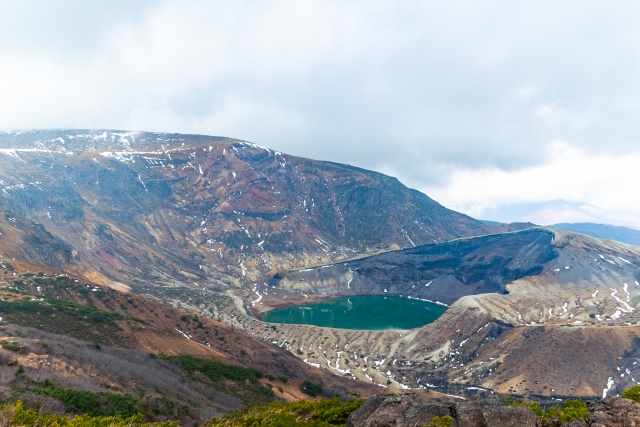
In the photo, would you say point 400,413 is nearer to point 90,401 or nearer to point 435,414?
point 435,414

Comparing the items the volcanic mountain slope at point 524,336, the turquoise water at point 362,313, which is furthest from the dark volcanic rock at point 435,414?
the turquoise water at point 362,313

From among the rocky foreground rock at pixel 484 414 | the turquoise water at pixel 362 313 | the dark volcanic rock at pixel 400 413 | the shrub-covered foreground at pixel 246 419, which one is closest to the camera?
the rocky foreground rock at pixel 484 414

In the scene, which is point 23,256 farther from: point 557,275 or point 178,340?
point 557,275

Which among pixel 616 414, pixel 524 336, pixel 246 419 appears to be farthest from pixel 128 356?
pixel 524 336

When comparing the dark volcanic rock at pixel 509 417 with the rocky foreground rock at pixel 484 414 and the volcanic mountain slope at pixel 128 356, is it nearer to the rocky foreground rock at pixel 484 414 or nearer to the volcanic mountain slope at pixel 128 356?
the rocky foreground rock at pixel 484 414

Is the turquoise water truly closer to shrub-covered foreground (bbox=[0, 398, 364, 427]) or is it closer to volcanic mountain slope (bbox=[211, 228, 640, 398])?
volcanic mountain slope (bbox=[211, 228, 640, 398])

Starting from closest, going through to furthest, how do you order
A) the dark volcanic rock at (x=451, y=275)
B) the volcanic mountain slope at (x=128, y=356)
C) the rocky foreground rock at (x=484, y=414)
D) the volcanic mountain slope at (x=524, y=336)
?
the rocky foreground rock at (x=484, y=414) → the volcanic mountain slope at (x=128, y=356) → the volcanic mountain slope at (x=524, y=336) → the dark volcanic rock at (x=451, y=275)
